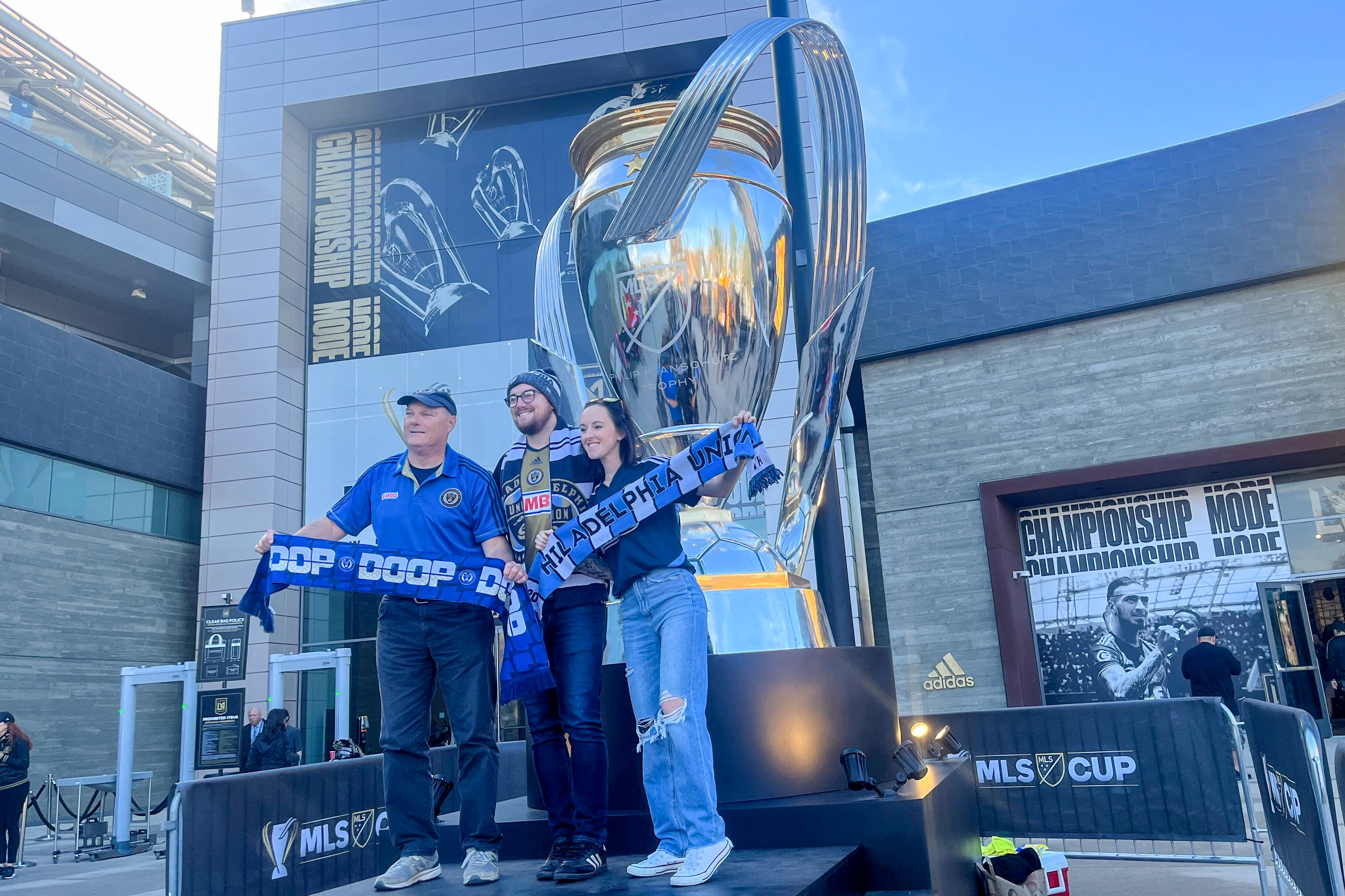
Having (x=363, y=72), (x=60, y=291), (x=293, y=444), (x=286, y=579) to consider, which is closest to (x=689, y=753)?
(x=286, y=579)

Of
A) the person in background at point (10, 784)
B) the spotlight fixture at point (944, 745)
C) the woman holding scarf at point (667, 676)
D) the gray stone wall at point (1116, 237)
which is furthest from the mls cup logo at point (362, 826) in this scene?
the gray stone wall at point (1116, 237)

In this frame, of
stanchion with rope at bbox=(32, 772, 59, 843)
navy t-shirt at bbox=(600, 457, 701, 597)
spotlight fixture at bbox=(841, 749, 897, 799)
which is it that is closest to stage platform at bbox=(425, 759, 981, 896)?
spotlight fixture at bbox=(841, 749, 897, 799)

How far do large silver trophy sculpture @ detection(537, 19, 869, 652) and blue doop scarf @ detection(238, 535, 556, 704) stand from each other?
3.15 ft

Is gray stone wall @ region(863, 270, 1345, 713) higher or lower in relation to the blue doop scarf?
higher

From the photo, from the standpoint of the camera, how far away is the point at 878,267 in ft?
51.1

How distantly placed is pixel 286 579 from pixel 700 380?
1.73 meters

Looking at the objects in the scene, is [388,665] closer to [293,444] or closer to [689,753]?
[689,753]

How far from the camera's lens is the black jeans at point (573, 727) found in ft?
9.10

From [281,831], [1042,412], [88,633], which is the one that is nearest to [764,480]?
[281,831]

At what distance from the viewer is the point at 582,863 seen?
265cm

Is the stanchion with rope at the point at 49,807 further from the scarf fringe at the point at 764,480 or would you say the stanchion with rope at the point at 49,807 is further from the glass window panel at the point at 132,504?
the scarf fringe at the point at 764,480

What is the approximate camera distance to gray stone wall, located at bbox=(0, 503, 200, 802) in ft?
46.0

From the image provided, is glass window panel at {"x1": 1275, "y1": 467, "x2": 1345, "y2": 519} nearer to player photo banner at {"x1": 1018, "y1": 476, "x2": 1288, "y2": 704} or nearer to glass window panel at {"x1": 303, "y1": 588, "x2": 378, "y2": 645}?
player photo banner at {"x1": 1018, "y1": 476, "x2": 1288, "y2": 704}

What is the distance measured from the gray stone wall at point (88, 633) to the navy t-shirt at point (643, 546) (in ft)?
47.0
